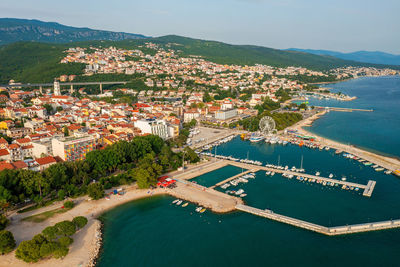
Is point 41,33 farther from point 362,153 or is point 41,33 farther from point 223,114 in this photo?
point 362,153

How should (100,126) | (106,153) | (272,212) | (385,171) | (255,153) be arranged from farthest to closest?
(100,126) < (255,153) < (385,171) < (106,153) < (272,212)

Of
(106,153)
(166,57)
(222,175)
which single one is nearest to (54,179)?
(106,153)

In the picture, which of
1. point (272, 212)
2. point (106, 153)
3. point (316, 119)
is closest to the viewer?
point (272, 212)

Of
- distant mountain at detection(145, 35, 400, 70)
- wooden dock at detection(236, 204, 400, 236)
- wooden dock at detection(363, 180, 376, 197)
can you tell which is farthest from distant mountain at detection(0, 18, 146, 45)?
wooden dock at detection(363, 180, 376, 197)

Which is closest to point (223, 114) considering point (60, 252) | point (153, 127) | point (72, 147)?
point (153, 127)

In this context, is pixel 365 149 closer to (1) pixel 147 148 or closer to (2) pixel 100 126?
(1) pixel 147 148
